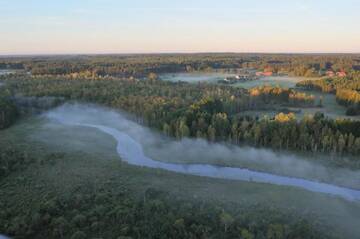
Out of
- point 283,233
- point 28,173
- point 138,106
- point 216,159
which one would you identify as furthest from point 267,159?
point 138,106

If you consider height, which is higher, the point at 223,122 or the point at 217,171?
the point at 223,122

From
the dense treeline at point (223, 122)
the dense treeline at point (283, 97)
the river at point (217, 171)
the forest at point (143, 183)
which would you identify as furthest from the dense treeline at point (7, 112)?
the dense treeline at point (283, 97)

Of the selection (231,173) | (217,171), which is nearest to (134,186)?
(217,171)

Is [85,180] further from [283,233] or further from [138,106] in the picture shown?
[138,106]

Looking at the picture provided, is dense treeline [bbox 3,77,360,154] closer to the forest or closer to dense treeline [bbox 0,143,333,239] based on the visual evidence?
the forest

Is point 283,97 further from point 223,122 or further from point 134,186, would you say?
point 134,186
